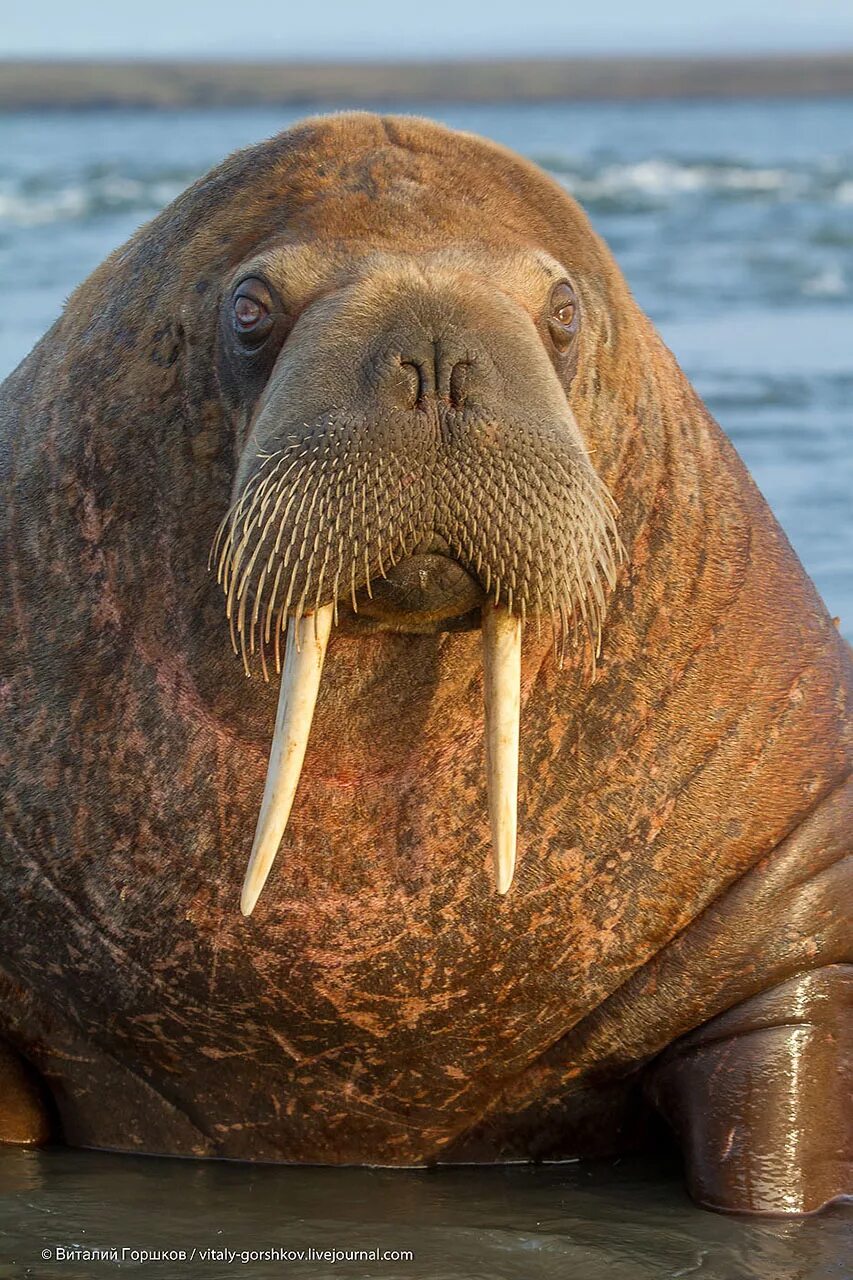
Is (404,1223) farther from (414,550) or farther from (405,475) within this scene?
(405,475)

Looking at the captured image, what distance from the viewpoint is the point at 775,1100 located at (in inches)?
209

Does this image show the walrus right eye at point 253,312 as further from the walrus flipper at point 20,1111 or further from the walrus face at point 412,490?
the walrus flipper at point 20,1111

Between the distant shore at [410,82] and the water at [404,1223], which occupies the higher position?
the distant shore at [410,82]

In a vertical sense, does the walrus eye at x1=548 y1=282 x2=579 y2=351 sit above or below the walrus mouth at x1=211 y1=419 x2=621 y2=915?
above

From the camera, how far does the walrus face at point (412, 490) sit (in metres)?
4.66

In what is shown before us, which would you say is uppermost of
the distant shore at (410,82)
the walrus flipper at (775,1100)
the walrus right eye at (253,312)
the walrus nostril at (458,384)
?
the distant shore at (410,82)

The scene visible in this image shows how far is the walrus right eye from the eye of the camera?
5.09m

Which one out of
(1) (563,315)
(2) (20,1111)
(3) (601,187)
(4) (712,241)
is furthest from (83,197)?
(1) (563,315)

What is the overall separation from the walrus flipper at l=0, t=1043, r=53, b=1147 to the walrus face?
4.20 feet

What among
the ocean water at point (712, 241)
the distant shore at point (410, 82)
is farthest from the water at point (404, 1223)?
the distant shore at point (410, 82)

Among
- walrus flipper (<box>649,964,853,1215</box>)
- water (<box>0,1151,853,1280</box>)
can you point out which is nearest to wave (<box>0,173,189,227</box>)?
water (<box>0,1151,853,1280</box>)

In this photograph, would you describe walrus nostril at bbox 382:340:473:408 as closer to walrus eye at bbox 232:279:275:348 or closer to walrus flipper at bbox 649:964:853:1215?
walrus eye at bbox 232:279:275:348

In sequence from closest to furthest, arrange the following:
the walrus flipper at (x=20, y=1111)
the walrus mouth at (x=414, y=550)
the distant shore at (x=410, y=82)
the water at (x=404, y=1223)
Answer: the walrus mouth at (x=414, y=550)
the water at (x=404, y=1223)
the walrus flipper at (x=20, y=1111)
the distant shore at (x=410, y=82)

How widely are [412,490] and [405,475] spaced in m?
0.03
